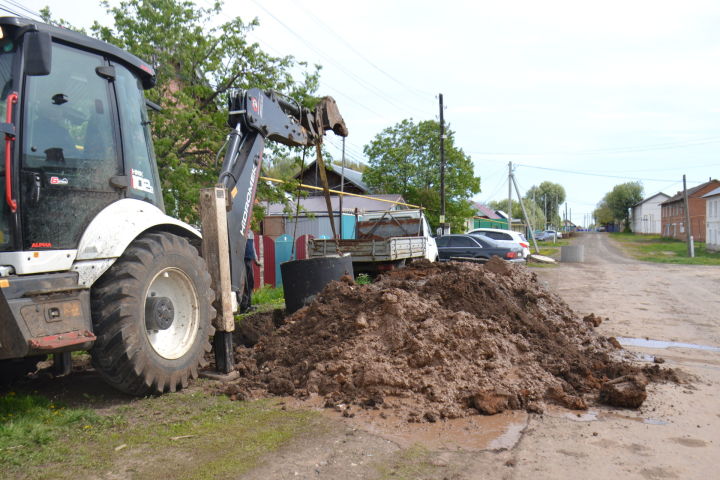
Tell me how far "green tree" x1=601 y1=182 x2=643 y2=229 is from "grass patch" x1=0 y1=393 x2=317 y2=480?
4483 inches

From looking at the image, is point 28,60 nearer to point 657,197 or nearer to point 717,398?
point 717,398

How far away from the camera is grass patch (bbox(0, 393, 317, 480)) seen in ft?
11.9

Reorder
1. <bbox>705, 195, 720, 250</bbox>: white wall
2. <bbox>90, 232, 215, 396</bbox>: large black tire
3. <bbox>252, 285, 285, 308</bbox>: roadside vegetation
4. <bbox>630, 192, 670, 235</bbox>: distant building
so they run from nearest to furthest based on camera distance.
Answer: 1. <bbox>90, 232, 215, 396</bbox>: large black tire
2. <bbox>252, 285, 285, 308</bbox>: roadside vegetation
3. <bbox>705, 195, 720, 250</bbox>: white wall
4. <bbox>630, 192, 670, 235</bbox>: distant building

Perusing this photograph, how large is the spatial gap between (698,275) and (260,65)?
17.7m

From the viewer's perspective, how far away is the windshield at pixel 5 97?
12.7 ft

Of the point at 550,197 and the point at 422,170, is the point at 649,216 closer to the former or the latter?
the point at 550,197

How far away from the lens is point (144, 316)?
4.56m

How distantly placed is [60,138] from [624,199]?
116 metres

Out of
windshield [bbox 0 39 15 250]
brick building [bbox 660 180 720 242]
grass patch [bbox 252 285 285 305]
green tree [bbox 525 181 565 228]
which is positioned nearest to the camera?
windshield [bbox 0 39 15 250]

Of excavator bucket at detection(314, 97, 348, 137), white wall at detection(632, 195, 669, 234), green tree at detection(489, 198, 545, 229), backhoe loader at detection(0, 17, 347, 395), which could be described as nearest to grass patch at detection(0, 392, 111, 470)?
backhoe loader at detection(0, 17, 347, 395)

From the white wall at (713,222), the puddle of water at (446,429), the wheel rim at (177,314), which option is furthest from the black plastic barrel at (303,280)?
the white wall at (713,222)

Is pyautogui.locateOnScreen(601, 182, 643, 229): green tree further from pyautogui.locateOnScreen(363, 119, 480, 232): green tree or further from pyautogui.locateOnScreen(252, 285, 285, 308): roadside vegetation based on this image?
pyautogui.locateOnScreen(252, 285, 285, 308): roadside vegetation


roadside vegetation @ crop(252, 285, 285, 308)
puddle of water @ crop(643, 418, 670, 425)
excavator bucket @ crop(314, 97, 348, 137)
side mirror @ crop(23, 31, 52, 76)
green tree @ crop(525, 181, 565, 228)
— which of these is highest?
green tree @ crop(525, 181, 565, 228)

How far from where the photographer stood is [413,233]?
15992 millimetres
